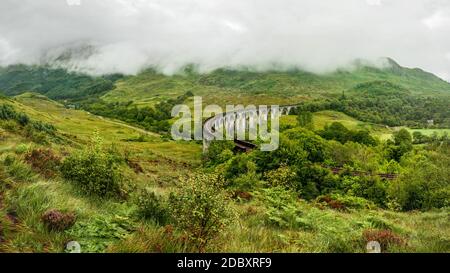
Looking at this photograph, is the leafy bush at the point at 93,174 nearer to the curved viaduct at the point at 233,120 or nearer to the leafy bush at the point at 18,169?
the leafy bush at the point at 18,169

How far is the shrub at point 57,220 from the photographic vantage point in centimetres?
893

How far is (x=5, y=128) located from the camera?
28266mm

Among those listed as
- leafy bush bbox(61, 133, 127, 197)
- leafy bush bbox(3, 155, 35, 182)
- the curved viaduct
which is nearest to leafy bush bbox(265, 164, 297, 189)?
leafy bush bbox(61, 133, 127, 197)

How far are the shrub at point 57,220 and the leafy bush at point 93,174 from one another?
13.4 ft

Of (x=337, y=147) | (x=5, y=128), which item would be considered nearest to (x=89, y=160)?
(x=5, y=128)

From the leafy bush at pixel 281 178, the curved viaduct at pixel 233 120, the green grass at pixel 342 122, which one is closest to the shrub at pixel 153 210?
the leafy bush at pixel 281 178

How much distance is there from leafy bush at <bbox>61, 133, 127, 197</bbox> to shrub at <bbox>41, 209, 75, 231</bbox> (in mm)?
4081

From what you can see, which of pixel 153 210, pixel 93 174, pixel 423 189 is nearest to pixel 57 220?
pixel 153 210

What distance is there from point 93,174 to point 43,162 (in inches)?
70.8

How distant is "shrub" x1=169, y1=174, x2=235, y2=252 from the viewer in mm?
9023

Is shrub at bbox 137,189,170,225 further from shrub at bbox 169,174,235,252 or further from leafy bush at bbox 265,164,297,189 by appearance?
leafy bush at bbox 265,164,297,189

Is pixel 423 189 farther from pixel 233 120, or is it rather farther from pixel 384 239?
pixel 233 120

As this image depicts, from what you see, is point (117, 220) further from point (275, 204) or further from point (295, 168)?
point (295, 168)

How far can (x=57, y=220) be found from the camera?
9.02 m
